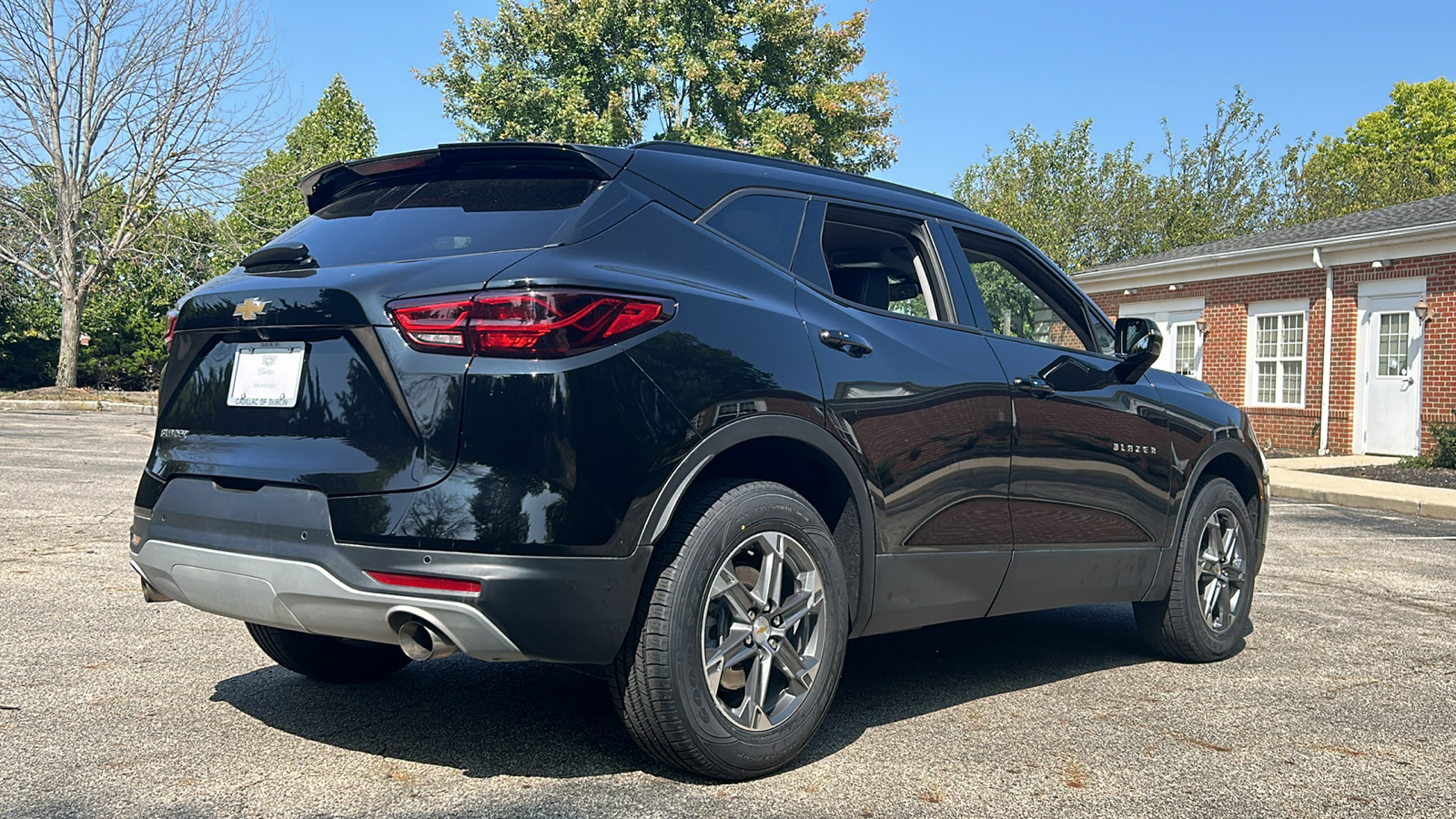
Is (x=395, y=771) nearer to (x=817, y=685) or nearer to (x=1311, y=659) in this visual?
(x=817, y=685)

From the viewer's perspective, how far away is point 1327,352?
68.7 ft

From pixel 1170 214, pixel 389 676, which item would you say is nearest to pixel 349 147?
pixel 1170 214

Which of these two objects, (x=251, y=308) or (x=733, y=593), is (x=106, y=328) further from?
(x=733, y=593)

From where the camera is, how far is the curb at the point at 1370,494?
13.1 m

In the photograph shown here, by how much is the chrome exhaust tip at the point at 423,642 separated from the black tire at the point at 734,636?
46 centimetres

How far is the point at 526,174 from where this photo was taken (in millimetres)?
3564

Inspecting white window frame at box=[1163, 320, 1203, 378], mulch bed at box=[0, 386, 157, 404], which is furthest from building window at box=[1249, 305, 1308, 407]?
mulch bed at box=[0, 386, 157, 404]

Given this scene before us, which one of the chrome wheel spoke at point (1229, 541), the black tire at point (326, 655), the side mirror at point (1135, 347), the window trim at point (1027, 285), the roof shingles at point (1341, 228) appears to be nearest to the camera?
the black tire at point (326, 655)

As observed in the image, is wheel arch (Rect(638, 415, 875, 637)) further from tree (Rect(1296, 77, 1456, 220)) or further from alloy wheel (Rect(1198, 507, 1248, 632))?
tree (Rect(1296, 77, 1456, 220))

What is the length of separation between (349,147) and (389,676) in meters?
49.0

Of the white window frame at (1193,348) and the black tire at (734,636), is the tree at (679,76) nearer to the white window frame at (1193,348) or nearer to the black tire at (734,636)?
the white window frame at (1193,348)

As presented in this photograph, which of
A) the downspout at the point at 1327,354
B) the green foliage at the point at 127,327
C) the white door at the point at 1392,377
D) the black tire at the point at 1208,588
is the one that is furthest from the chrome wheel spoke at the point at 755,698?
the green foliage at the point at 127,327

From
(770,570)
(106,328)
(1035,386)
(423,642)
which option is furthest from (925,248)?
(106,328)

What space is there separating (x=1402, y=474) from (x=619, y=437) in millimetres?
16804
